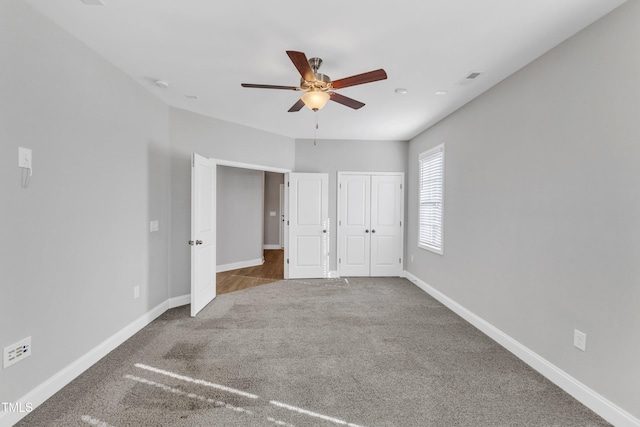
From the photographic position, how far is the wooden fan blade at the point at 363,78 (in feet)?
6.86

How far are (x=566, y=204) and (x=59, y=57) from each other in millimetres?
4012

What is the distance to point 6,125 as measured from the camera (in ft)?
5.70

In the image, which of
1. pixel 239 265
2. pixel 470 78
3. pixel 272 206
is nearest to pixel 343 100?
pixel 470 78

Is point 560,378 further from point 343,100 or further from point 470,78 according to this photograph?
point 343,100

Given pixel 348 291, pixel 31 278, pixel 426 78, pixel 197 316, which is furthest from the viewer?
pixel 348 291

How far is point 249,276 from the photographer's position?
5586 millimetres

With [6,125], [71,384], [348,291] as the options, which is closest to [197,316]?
[71,384]

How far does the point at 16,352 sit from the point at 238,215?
179 inches

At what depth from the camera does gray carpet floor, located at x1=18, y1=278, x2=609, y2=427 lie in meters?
1.84

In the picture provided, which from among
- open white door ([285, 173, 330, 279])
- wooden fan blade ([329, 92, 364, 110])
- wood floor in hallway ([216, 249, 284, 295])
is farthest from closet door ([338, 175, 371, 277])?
wooden fan blade ([329, 92, 364, 110])

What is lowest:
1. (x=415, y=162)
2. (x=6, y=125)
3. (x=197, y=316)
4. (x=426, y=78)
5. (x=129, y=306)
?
(x=197, y=316)

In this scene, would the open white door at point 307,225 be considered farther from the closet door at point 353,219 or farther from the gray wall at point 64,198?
the gray wall at point 64,198

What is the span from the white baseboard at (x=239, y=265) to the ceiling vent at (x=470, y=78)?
5230mm

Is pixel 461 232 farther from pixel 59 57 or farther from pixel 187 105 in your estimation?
pixel 59 57
